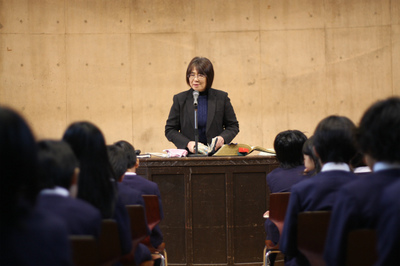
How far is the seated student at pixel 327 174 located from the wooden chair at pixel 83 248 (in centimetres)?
98

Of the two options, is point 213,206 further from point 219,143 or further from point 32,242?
point 32,242

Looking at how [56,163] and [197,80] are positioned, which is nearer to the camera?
[56,163]

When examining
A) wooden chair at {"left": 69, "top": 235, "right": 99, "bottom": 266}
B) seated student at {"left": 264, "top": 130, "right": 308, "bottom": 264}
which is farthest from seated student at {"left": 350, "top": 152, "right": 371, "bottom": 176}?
wooden chair at {"left": 69, "top": 235, "right": 99, "bottom": 266}

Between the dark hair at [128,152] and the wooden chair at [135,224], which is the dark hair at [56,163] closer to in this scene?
the wooden chair at [135,224]

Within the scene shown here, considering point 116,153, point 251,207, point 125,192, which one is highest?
point 116,153

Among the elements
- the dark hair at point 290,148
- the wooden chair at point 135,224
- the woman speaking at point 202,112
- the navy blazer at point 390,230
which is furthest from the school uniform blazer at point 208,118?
the navy blazer at point 390,230

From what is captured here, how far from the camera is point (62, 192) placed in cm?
166

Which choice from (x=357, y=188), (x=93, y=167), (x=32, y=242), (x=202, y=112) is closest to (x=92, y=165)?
(x=93, y=167)

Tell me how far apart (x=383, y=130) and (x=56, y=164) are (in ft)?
3.36

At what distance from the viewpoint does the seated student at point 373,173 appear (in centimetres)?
156

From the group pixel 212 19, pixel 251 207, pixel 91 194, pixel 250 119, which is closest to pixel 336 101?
pixel 250 119

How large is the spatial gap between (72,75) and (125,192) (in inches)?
191

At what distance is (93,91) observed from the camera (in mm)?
7270

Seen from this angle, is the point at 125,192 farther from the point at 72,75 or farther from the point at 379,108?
the point at 72,75
